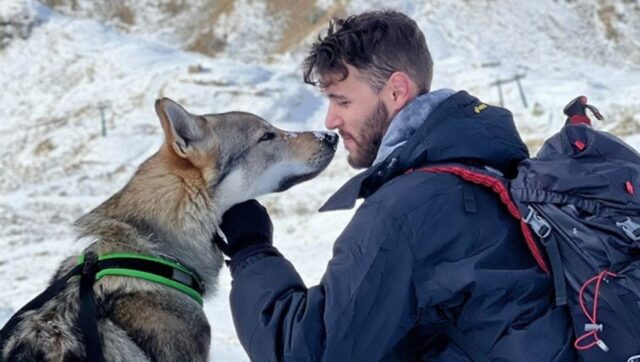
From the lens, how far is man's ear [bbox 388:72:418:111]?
2936mm

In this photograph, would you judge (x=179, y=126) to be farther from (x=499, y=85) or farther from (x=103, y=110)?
(x=103, y=110)

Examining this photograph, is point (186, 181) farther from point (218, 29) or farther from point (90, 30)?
point (218, 29)

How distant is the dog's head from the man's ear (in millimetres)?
1092

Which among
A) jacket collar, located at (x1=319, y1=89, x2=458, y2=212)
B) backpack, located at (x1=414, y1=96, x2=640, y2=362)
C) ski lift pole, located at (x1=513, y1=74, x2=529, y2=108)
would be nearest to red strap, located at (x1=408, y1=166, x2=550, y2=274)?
backpack, located at (x1=414, y1=96, x2=640, y2=362)

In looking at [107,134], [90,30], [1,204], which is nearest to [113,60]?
[90,30]

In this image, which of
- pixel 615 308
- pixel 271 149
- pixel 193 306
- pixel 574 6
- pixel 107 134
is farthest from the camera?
pixel 574 6

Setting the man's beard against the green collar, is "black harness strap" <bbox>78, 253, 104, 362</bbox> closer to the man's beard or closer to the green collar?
the green collar

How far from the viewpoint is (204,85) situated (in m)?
21.9

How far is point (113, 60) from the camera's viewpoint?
976 inches

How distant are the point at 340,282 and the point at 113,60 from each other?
2367 centimetres

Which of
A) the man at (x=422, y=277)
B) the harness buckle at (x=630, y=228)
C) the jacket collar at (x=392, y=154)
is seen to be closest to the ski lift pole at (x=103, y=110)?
the jacket collar at (x=392, y=154)

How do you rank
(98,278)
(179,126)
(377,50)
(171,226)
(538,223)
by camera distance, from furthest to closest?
(179,126) → (171,226) → (98,278) → (377,50) → (538,223)

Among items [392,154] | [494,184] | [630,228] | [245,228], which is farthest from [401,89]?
[630,228]

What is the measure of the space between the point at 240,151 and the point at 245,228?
864mm
